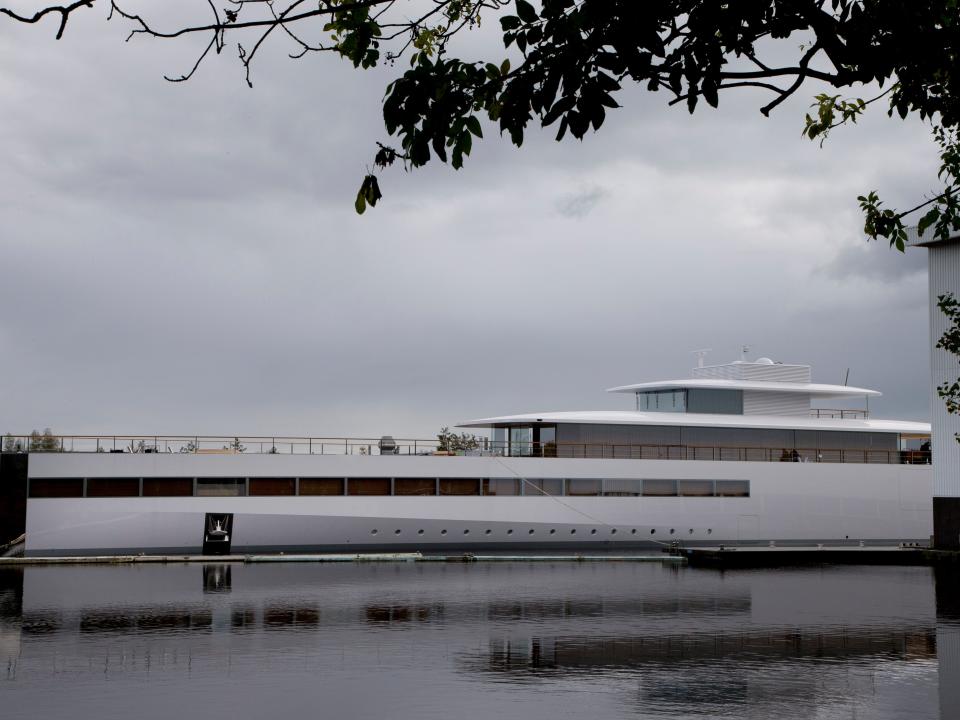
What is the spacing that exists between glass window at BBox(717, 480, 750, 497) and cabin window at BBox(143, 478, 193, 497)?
20787mm

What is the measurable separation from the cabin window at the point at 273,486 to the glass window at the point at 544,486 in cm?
889

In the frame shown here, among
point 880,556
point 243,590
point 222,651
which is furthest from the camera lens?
point 880,556

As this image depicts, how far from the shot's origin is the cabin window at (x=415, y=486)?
40656 mm

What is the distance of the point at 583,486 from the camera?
4294 centimetres

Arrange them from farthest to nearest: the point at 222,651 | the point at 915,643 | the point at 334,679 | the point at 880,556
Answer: the point at 880,556
the point at 915,643
the point at 222,651
the point at 334,679

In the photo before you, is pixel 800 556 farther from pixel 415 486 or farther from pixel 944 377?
→ pixel 415 486

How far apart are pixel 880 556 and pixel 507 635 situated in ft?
77.6

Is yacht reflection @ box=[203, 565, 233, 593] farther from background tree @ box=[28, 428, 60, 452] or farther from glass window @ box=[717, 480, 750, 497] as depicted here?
glass window @ box=[717, 480, 750, 497]

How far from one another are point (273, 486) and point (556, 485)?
35.5 feet

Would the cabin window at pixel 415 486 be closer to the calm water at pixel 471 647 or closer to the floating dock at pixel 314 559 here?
the floating dock at pixel 314 559

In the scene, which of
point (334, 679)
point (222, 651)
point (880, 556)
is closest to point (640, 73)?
point (334, 679)

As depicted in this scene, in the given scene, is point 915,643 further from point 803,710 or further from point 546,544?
point 546,544

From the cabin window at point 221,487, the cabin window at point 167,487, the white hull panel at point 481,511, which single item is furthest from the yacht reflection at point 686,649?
the cabin window at point 167,487

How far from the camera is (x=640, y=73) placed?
711 centimetres
